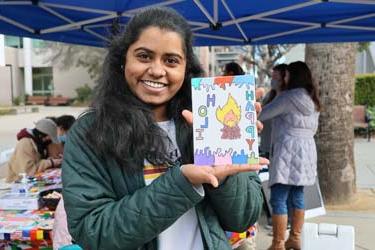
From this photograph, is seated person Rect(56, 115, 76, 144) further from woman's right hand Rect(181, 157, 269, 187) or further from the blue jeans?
woman's right hand Rect(181, 157, 269, 187)

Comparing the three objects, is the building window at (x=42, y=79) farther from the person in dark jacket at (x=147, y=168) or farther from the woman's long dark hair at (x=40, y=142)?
the person in dark jacket at (x=147, y=168)

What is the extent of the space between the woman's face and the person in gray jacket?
2965 mm

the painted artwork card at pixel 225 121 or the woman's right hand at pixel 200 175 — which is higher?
the painted artwork card at pixel 225 121

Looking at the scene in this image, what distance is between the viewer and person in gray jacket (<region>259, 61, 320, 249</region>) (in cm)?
428

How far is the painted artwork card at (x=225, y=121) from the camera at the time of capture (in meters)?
1.23

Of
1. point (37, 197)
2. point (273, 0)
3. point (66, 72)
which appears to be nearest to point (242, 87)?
point (37, 197)

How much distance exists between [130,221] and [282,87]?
11.3 ft

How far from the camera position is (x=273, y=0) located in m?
4.01

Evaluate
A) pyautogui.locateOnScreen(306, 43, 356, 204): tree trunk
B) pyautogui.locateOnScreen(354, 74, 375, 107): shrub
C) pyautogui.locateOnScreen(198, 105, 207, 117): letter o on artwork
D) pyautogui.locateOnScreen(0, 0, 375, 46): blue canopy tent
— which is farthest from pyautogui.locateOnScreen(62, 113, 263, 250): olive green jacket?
Answer: pyautogui.locateOnScreen(354, 74, 375, 107): shrub

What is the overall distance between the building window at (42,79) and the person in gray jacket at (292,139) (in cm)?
4066

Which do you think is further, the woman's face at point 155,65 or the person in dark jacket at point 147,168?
the woman's face at point 155,65

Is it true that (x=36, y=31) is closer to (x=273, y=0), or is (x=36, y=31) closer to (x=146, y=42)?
(x=273, y=0)

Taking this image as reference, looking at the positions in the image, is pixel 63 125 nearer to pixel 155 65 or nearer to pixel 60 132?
pixel 60 132

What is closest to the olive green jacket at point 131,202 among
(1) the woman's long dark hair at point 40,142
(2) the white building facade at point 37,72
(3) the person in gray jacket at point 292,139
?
(3) the person in gray jacket at point 292,139
